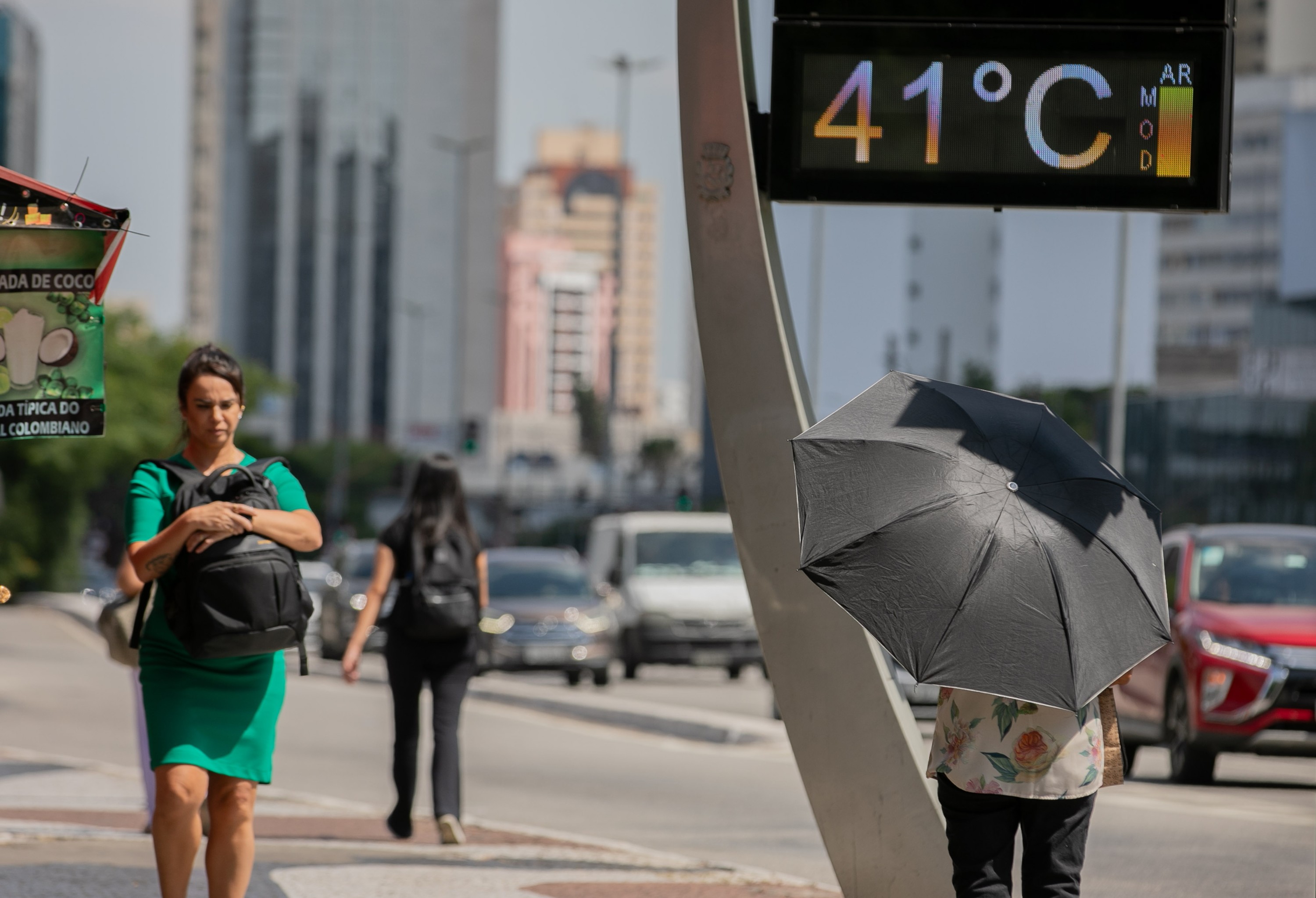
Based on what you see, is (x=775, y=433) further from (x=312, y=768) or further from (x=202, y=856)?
(x=312, y=768)

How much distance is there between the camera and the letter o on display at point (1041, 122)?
6266 millimetres

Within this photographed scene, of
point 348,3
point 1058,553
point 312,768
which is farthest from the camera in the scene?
point 348,3

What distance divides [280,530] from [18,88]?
517 ft

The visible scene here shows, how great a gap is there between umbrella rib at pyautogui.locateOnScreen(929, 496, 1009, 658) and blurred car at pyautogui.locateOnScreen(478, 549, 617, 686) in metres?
17.3

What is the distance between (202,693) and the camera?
5574 millimetres

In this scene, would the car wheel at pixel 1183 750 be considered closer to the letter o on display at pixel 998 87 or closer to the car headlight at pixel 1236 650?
the car headlight at pixel 1236 650

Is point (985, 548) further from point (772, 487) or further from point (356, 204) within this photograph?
point (356, 204)

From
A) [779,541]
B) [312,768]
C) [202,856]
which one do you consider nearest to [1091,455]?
[779,541]

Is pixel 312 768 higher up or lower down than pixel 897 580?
lower down

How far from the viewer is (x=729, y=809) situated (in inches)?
436

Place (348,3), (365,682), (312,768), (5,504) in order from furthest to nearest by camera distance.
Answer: (348,3) → (5,504) → (365,682) → (312,768)

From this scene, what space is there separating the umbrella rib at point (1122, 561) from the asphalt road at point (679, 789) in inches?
141

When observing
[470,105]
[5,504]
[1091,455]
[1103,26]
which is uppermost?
[470,105]

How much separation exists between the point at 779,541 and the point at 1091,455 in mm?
1874
